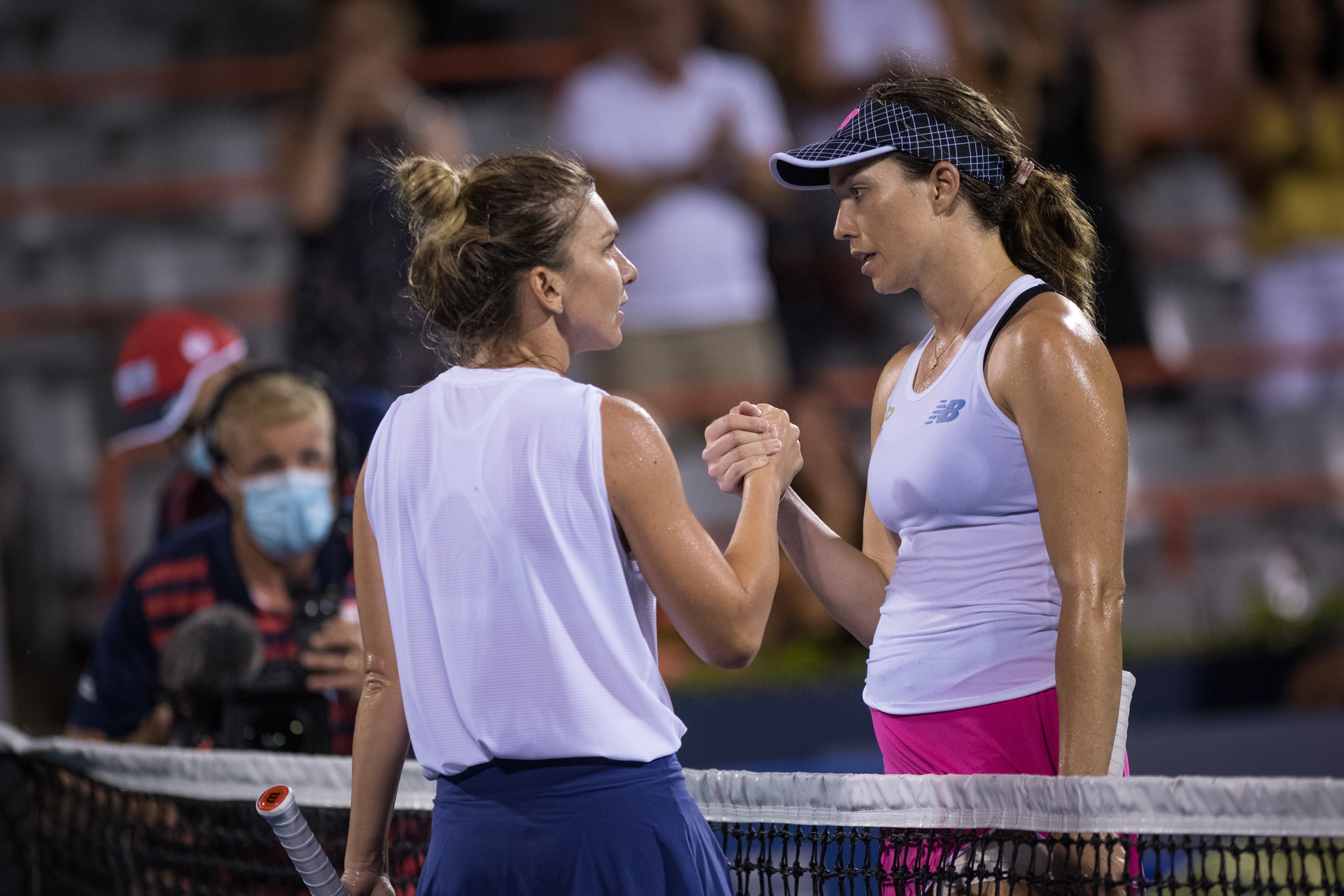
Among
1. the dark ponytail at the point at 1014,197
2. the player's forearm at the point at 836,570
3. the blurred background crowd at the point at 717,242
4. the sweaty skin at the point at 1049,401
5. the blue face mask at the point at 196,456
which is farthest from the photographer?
the blurred background crowd at the point at 717,242

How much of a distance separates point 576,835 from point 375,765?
40 cm

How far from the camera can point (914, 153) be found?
2.29 meters

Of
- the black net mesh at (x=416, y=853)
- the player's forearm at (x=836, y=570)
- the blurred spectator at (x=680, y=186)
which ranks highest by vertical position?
the blurred spectator at (x=680, y=186)

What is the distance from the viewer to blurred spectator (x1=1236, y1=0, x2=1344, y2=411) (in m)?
7.46

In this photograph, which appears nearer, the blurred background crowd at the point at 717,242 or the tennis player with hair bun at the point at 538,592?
the tennis player with hair bun at the point at 538,592

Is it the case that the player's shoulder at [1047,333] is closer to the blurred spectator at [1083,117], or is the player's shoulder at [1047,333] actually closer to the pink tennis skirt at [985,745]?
the pink tennis skirt at [985,745]

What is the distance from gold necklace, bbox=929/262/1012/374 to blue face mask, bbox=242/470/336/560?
159 centimetres

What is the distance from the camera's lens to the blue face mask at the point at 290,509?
3.33 m

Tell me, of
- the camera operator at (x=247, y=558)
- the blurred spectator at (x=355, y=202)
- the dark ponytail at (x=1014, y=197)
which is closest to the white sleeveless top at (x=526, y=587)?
the dark ponytail at (x=1014, y=197)

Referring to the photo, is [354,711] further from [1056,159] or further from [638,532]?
[1056,159]

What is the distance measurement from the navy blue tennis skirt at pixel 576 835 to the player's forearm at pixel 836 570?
73 cm

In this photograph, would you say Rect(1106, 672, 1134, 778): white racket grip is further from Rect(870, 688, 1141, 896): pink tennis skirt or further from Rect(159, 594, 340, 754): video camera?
Rect(159, 594, 340, 754): video camera

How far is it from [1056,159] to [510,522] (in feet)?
18.4

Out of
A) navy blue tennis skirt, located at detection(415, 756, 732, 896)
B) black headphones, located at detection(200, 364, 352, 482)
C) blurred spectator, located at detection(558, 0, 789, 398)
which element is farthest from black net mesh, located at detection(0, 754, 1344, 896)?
blurred spectator, located at detection(558, 0, 789, 398)
